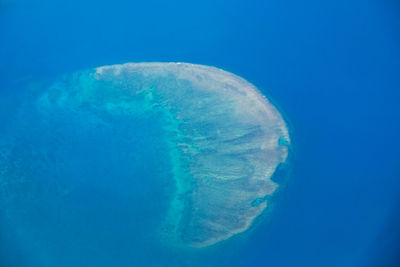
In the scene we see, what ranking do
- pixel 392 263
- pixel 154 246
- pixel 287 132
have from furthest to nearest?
pixel 287 132 → pixel 154 246 → pixel 392 263

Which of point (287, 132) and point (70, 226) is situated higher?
point (287, 132)

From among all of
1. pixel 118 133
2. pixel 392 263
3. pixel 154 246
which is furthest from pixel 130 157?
pixel 392 263

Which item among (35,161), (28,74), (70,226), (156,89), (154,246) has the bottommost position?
(154,246)

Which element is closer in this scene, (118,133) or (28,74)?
(118,133)

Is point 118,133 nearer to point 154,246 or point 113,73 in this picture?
point 113,73

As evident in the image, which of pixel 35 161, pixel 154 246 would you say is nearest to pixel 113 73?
pixel 35 161

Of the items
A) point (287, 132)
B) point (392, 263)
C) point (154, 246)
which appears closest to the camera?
point (392, 263)
